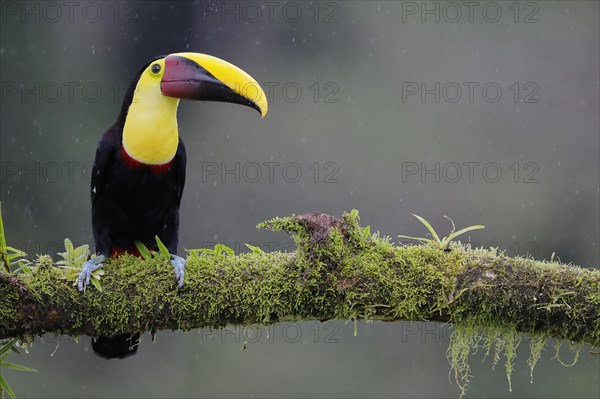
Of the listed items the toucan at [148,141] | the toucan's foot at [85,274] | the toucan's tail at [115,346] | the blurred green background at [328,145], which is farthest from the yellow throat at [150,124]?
the blurred green background at [328,145]

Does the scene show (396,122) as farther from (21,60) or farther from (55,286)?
(55,286)

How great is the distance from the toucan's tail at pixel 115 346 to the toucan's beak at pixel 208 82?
0.99 m

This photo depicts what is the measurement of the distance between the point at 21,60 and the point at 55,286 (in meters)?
6.73

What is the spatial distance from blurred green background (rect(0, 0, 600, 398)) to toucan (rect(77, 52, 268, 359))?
154 inches

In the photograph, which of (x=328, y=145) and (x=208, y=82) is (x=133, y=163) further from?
(x=328, y=145)

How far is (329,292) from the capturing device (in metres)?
2.83

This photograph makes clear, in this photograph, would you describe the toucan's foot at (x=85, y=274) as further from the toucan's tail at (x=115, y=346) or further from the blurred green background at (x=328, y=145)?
the blurred green background at (x=328, y=145)

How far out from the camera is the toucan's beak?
12.4 feet

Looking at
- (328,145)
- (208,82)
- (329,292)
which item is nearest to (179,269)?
(329,292)

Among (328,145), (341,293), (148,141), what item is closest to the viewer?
(341,293)

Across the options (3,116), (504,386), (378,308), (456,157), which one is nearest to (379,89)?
(456,157)

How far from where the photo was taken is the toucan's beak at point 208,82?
12.4ft

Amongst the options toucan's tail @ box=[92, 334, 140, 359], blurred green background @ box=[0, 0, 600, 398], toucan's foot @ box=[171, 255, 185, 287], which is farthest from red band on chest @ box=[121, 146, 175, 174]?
blurred green background @ box=[0, 0, 600, 398]

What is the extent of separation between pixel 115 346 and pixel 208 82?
3.64ft
